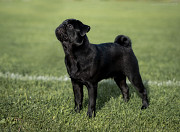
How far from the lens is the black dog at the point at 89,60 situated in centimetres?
418

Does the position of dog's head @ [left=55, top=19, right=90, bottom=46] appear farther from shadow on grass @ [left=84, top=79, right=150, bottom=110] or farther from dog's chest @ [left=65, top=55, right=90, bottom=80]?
shadow on grass @ [left=84, top=79, right=150, bottom=110]

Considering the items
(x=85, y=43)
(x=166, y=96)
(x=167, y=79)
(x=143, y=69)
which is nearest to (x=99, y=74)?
(x=85, y=43)

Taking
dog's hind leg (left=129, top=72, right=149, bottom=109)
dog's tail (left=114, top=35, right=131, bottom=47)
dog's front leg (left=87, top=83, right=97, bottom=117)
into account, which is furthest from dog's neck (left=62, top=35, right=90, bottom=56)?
dog's hind leg (left=129, top=72, right=149, bottom=109)

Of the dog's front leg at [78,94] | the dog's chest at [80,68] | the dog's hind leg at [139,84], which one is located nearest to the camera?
the dog's chest at [80,68]

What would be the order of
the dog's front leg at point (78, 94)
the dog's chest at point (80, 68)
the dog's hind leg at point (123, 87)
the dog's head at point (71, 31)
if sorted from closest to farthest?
the dog's head at point (71, 31) → the dog's chest at point (80, 68) → the dog's front leg at point (78, 94) → the dog's hind leg at point (123, 87)

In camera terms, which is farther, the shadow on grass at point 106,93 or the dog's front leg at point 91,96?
the shadow on grass at point 106,93

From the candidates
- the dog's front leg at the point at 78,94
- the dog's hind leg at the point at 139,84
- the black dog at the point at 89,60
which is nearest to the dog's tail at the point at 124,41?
the black dog at the point at 89,60

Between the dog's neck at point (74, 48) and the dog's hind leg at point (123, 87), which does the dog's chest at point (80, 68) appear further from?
the dog's hind leg at point (123, 87)

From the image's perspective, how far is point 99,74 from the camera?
4523 millimetres

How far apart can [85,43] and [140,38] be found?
14323 mm

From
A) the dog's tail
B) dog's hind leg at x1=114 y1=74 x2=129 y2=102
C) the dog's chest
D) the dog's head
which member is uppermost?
the dog's head

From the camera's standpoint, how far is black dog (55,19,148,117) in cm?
418

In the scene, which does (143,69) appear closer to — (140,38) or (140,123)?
(140,123)

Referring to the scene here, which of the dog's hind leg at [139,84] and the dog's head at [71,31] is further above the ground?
the dog's head at [71,31]
